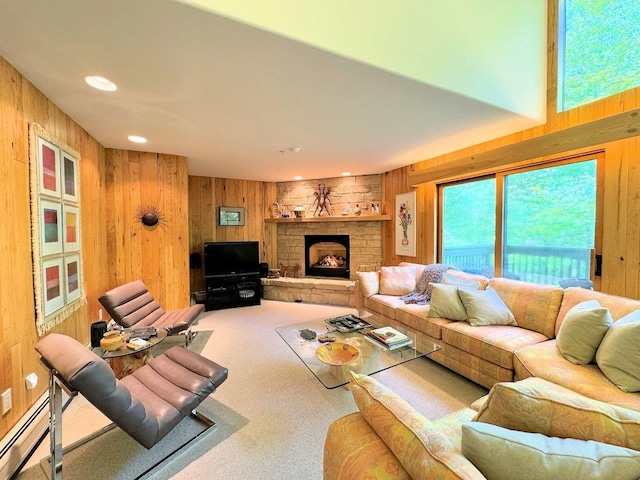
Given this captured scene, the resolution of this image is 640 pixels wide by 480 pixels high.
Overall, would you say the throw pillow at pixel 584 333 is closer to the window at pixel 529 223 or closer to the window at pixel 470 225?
the window at pixel 529 223

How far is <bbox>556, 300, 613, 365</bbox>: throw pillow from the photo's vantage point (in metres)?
1.81

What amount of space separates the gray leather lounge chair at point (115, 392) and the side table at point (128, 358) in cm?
27

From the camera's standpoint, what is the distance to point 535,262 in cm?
304

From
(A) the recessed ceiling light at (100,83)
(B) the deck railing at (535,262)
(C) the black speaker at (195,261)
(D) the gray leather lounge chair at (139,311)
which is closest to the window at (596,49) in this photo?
(B) the deck railing at (535,262)

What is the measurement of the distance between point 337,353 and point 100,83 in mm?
2716

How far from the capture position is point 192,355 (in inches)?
82.5

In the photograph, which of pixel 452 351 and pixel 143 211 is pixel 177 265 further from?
pixel 452 351

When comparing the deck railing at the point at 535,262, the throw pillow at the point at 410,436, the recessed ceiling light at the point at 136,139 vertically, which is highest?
the recessed ceiling light at the point at 136,139

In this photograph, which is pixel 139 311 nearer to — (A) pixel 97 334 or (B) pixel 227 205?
(A) pixel 97 334

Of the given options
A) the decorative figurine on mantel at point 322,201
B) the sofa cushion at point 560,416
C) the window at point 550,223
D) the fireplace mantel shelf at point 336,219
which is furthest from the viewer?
the decorative figurine on mantel at point 322,201

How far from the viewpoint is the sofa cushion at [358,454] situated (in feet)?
2.75

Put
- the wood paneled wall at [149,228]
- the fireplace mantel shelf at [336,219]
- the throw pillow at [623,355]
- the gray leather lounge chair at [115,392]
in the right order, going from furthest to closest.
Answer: the fireplace mantel shelf at [336,219]
the wood paneled wall at [149,228]
the throw pillow at [623,355]
the gray leather lounge chair at [115,392]

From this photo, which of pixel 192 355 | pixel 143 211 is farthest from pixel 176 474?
pixel 143 211

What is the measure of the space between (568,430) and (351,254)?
447 cm
